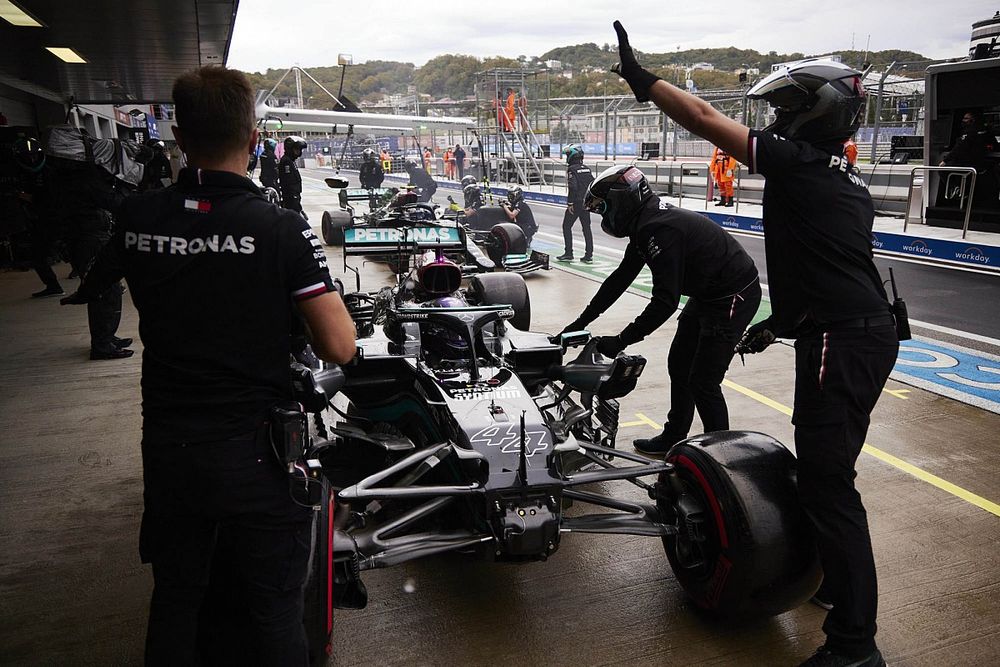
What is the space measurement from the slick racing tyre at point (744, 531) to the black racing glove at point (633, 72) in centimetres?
147

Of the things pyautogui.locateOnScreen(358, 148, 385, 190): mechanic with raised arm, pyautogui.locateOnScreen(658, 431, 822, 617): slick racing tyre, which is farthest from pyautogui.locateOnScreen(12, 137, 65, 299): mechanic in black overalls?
pyautogui.locateOnScreen(358, 148, 385, 190): mechanic with raised arm

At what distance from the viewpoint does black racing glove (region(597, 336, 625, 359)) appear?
4.05 meters

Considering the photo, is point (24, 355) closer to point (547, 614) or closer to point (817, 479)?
point (547, 614)

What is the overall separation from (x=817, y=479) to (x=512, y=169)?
26274mm

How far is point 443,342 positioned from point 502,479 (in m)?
1.39

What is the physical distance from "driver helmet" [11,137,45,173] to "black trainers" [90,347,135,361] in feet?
10.6

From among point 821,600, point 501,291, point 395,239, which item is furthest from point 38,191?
point 821,600

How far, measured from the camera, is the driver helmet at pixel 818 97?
104 inches

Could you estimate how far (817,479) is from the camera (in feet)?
8.61

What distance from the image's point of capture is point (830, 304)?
2586mm

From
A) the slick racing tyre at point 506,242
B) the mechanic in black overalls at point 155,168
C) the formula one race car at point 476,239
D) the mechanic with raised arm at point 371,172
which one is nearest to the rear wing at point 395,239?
the formula one race car at point 476,239

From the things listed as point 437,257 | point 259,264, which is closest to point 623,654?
point 259,264

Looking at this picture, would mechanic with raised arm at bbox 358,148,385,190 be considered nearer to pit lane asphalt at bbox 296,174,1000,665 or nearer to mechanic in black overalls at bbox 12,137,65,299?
mechanic in black overalls at bbox 12,137,65,299

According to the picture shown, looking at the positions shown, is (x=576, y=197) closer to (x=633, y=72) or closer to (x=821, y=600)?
(x=821, y=600)
